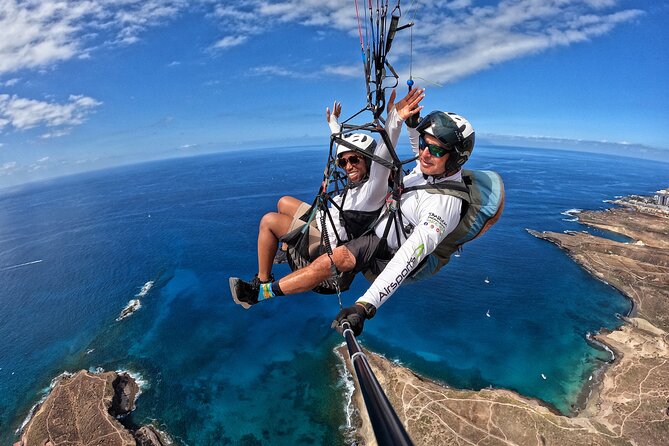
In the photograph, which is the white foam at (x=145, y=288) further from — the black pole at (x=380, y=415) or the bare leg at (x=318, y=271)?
the black pole at (x=380, y=415)

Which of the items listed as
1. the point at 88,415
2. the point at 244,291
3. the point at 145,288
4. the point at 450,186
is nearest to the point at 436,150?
the point at 450,186

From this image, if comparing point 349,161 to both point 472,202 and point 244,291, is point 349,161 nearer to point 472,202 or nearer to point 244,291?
point 472,202

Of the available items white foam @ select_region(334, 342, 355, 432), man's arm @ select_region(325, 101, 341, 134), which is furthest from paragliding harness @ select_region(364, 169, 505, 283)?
white foam @ select_region(334, 342, 355, 432)

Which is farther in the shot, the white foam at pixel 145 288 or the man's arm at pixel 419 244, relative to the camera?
the white foam at pixel 145 288

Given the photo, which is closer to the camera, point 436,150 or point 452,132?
point 452,132

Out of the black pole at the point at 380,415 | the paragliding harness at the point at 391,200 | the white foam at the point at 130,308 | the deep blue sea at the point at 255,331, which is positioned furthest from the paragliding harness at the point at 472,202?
the white foam at the point at 130,308
